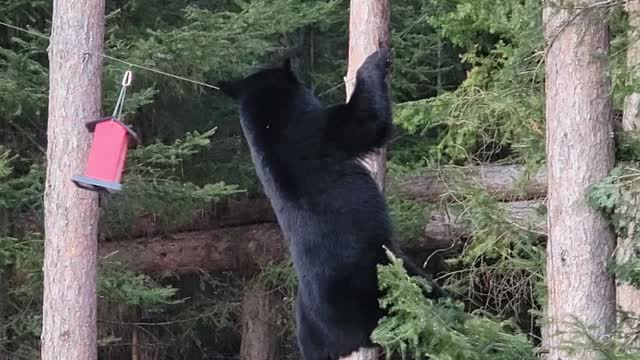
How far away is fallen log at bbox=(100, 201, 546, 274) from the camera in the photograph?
1116 cm

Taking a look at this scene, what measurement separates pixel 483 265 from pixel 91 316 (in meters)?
3.45

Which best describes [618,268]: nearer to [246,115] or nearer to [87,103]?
[246,115]

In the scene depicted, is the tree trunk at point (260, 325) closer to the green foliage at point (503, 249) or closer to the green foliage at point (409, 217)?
the green foliage at point (409, 217)

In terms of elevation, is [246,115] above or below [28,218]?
above

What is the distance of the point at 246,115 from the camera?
6160mm

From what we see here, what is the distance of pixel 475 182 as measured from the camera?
29.8ft

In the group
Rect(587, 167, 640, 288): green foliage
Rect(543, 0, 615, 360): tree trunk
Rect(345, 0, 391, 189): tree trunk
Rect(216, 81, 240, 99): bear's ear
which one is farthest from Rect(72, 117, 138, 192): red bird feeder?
Rect(587, 167, 640, 288): green foliage

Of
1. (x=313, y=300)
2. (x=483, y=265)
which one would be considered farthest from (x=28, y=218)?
(x=313, y=300)

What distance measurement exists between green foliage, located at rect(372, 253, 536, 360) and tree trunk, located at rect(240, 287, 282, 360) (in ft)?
26.3

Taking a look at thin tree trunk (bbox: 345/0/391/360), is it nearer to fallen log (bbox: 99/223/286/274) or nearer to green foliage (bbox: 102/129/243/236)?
green foliage (bbox: 102/129/243/236)

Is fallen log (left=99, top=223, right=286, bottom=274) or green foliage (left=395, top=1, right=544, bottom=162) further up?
green foliage (left=395, top=1, right=544, bottom=162)

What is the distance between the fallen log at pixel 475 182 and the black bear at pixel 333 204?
331 cm

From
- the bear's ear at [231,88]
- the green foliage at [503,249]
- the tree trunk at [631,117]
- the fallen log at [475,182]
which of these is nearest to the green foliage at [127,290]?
the green foliage at [503,249]

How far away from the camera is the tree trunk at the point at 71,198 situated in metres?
7.96
